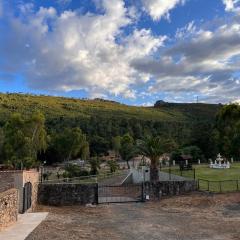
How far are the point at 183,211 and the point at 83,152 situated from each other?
71.3m

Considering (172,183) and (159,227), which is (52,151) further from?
(159,227)

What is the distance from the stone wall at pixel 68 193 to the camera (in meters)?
38.7

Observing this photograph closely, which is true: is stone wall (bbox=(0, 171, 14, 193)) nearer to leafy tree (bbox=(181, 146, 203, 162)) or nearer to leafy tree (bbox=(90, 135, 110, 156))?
leafy tree (bbox=(181, 146, 203, 162))

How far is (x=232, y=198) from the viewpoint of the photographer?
35000mm

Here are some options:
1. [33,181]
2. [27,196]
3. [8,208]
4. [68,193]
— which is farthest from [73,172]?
[8,208]

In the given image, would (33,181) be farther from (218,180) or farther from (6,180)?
(218,180)

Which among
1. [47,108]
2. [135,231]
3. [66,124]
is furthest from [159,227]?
[47,108]

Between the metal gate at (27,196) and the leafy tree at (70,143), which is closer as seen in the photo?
the metal gate at (27,196)

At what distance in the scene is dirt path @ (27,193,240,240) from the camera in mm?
22719

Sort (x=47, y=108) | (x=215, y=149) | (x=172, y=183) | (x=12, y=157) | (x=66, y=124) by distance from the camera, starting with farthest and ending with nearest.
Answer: (x=47, y=108)
(x=66, y=124)
(x=215, y=149)
(x=12, y=157)
(x=172, y=183)

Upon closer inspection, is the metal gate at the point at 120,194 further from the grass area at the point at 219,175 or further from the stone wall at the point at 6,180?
the stone wall at the point at 6,180

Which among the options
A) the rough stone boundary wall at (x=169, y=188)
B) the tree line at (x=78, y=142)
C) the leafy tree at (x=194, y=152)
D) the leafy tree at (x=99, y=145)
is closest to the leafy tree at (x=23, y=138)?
the tree line at (x=78, y=142)

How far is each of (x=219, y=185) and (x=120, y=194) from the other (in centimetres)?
970

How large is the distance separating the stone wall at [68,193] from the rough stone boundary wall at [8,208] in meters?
11.7
